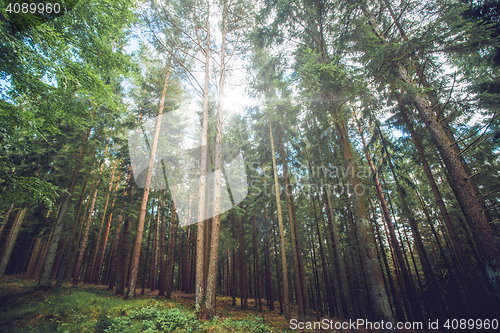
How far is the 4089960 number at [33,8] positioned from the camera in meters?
4.08

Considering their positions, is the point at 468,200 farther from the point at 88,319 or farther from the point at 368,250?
the point at 88,319

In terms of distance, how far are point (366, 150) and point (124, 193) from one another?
17495mm

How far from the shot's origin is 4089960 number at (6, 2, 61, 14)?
408 centimetres

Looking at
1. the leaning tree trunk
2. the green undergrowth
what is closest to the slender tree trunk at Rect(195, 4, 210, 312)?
the green undergrowth

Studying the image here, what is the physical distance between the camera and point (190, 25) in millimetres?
10094

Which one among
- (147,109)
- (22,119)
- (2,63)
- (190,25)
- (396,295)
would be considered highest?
(190,25)

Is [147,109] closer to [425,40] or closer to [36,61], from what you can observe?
[36,61]

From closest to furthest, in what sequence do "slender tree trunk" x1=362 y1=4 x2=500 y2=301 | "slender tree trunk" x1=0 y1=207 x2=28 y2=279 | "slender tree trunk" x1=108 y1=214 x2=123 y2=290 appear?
"slender tree trunk" x1=362 y1=4 x2=500 y2=301 < "slender tree trunk" x1=0 y1=207 x2=28 y2=279 < "slender tree trunk" x1=108 y1=214 x2=123 y2=290

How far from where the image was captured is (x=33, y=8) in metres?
4.29

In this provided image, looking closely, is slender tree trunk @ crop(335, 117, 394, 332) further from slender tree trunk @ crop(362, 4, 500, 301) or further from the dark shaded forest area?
slender tree trunk @ crop(362, 4, 500, 301)

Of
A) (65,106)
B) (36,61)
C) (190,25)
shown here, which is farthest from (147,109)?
(36,61)

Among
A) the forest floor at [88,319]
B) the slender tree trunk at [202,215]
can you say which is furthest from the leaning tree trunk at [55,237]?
the slender tree trunk at [202,215]

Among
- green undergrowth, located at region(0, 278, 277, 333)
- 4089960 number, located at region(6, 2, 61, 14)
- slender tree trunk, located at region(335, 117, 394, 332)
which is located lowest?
green undergrowth, located at region(0, 278, 277, 333)

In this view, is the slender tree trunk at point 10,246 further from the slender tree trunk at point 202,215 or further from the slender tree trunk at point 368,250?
the slender tree trunk at point 368,250
